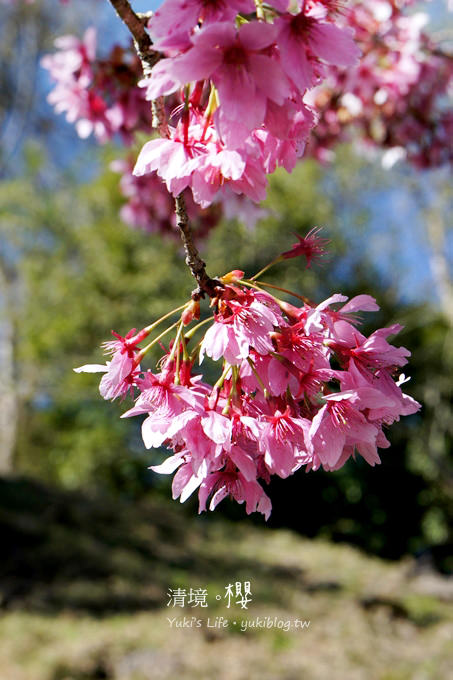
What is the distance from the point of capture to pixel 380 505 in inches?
289

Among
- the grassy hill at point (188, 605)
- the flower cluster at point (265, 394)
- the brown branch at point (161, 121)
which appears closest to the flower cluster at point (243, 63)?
the brown branch at point (161, 121)

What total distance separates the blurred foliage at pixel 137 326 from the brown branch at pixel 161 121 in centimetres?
570

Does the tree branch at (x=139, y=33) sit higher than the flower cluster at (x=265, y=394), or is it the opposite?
the tree branch at (x=139, y=33)

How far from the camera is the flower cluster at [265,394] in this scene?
1.93 feet

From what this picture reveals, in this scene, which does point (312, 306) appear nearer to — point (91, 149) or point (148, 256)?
point (148, 256)

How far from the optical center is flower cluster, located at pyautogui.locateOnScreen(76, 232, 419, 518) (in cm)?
59

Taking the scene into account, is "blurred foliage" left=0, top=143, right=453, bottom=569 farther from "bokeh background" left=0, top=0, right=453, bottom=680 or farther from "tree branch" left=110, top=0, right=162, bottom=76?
"tree branch" left=110, top=0, right=162, bottom=76

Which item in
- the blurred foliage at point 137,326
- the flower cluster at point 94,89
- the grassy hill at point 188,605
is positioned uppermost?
the blurred foliage at point 137,326

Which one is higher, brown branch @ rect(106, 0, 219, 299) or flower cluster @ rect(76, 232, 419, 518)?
brown branch @ rect(106, 0, 219, 299)

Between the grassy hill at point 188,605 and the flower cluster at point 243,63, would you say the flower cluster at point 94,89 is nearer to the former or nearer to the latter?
the flower cluster at point 243,63

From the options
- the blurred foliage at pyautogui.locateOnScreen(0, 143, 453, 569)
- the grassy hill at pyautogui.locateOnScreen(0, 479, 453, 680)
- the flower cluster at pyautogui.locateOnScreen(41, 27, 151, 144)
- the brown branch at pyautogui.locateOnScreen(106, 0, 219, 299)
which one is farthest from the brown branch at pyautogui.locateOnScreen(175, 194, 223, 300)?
the blurred foliage at pyautogui.locateOnScreen(0, 143, 453, 569)

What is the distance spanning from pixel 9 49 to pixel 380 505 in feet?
27.1

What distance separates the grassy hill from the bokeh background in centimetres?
2

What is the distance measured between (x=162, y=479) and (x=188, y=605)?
3820 mm
